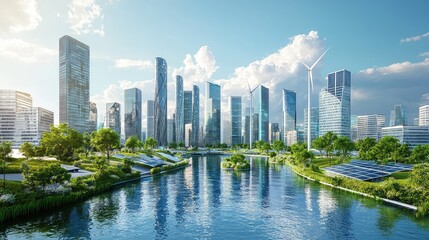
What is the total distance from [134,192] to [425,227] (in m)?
63.1

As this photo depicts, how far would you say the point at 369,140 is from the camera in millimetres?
149125

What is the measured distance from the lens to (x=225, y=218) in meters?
51.2

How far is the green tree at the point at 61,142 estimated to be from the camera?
10181 cm

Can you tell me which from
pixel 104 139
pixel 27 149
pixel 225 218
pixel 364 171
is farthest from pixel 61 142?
pixel 364 171

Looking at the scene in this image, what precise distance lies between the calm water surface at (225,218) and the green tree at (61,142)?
1705 inches

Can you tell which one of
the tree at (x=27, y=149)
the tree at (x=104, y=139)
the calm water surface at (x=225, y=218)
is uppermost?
the tree at (x=104, y=139)

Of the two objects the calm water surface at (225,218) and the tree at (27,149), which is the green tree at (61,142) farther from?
the calm water surface at (225,218)

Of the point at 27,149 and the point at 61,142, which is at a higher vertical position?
the point at 61,142

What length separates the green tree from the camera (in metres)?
102

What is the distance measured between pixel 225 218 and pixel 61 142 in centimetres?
7941

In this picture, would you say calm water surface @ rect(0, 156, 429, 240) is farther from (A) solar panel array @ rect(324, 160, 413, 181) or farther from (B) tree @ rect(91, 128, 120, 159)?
(B) tree @ rect(91, 128, 120, 159)

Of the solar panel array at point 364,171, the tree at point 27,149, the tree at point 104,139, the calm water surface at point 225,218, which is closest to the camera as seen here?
the calm water surface at point 225,218

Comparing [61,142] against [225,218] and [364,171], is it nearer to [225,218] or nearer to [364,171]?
[225,218]

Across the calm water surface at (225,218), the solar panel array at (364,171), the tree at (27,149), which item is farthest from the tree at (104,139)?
the solar panel array at (364,171)
